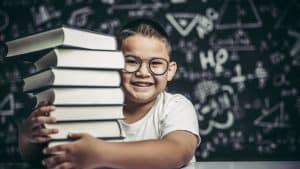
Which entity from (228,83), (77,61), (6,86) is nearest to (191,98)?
(228,83)

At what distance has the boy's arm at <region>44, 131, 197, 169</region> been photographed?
22.4 inches

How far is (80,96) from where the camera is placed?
0.64 meters

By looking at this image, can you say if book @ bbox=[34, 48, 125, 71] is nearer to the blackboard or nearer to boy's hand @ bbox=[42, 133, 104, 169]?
boy's hand @ bbox=[42, 133, 104, 169]

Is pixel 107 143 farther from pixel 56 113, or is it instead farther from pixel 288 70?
pixel 288 70

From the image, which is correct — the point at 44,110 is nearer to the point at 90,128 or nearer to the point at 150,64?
the point at 90,128

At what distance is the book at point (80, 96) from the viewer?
2.02ft

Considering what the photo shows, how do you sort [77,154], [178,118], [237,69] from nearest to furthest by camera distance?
[77,154], [178,118], [237,69]

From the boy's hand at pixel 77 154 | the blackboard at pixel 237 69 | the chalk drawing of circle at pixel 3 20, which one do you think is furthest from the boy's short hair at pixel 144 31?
the chalk drawing of circle at pixel 3 20

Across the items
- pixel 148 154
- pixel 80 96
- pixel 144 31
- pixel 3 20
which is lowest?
pixel 148 154

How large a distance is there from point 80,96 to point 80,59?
0.22 feet

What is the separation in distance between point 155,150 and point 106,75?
0.16 m

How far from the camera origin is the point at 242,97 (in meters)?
1.54

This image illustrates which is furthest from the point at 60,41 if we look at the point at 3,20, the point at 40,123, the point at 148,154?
the point at 3,20

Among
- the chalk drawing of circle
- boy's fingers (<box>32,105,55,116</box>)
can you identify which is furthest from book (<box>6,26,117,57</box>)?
the chalk drawing of circle
